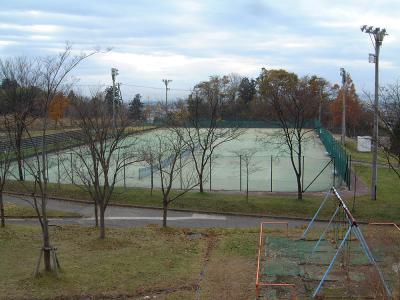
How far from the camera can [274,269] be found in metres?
13.6

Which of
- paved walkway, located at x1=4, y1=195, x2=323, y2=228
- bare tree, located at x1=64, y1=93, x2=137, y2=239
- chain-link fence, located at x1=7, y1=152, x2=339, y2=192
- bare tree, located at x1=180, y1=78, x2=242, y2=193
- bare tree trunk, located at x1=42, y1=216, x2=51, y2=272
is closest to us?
bare tree trunk, located at x1=42, y1=216, x2=51, y2=272

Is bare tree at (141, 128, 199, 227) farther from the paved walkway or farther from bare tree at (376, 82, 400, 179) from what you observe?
bare tree at (376, 82, 400, 179)

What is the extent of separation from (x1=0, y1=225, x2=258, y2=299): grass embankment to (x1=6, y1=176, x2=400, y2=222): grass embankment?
5681 millimetres

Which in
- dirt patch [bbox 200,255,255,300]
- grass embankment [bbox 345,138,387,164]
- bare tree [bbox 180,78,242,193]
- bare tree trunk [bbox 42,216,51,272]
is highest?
bare tree [bbox 180,78,242,193]

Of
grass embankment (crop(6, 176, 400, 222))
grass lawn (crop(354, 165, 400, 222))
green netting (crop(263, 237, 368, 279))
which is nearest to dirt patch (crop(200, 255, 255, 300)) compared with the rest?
green netting (crop(263, 237, 368, 279))

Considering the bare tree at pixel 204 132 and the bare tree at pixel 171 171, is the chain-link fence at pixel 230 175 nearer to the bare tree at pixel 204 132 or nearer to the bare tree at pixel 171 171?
the bare tree at pixel 171 171

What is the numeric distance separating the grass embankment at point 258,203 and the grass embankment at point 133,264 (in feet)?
18.6

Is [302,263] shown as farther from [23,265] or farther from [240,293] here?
[23,265]

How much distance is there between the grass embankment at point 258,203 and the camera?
2383cm

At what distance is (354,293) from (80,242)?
9116 millimetres

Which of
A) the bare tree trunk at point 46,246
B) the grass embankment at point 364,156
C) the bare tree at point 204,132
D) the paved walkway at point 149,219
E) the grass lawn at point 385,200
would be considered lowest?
the paved walkway at point 149,219

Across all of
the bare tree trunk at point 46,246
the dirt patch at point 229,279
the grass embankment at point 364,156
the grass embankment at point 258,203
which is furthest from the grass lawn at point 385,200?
the bare tree trunk at point 46,246

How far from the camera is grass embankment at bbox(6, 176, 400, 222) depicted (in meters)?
23.8

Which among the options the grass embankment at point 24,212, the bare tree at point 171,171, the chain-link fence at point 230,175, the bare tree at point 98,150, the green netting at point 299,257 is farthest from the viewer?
the chain-link fence at point 230,175
